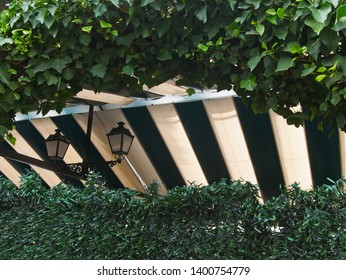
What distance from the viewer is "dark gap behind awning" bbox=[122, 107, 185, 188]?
21.7 ft

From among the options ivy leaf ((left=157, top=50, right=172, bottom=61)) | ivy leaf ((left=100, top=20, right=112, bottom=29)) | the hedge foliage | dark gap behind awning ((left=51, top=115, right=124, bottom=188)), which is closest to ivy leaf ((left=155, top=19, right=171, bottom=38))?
ivy leaf ((left=157, top=50, right=172, bottom=61))

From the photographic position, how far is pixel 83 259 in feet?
8.54

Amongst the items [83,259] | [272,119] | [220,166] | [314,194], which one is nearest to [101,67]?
[83,259]

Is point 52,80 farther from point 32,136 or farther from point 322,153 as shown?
point 32,136

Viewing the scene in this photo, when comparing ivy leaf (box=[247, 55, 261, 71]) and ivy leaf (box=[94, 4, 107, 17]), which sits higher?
ivy leaf (box=[94, 4, 107, 17])

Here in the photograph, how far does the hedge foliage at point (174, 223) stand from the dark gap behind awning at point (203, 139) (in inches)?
141

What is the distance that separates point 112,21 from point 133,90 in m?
0.42

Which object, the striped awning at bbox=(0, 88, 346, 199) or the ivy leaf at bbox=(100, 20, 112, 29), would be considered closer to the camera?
the ivy leaf at bbox=(100, 20, 112, 29)

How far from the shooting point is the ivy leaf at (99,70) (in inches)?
102

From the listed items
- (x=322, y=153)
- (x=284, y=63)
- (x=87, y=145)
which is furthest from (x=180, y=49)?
(x=322, y=153)

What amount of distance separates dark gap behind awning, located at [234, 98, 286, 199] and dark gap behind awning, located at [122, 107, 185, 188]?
1156 millimetres

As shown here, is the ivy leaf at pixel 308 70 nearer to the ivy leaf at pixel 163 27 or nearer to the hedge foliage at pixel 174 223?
the hedge foliage at pixel 174 223

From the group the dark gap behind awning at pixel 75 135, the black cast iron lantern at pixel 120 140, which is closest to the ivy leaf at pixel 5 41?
the black cast iron lantern at pixel 120 140

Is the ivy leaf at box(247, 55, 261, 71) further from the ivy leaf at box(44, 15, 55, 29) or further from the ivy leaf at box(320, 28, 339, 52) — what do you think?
the ivy leaf at box(44, 15, 55, 29)
